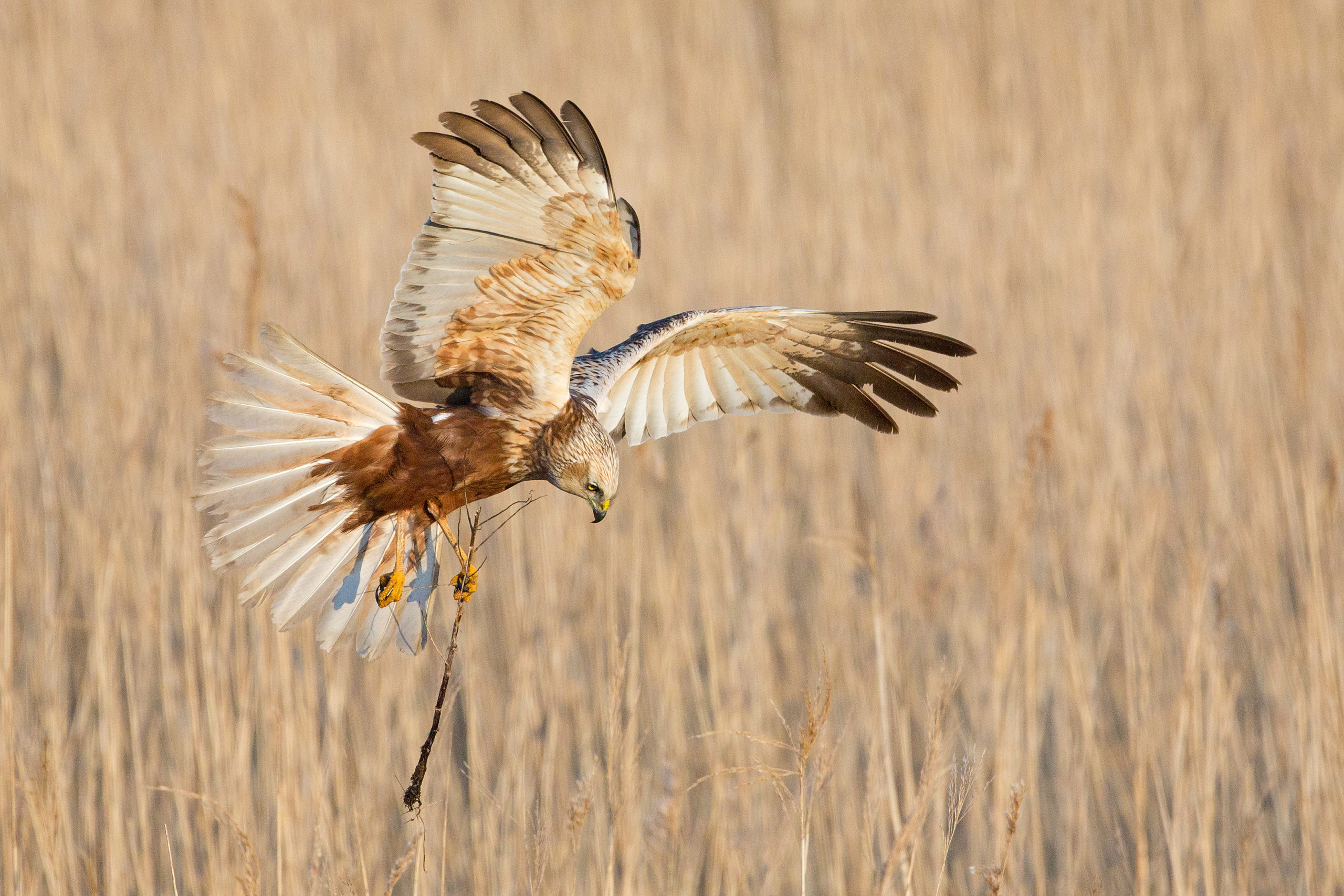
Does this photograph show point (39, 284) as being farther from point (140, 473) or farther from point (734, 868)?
point (734, 868)

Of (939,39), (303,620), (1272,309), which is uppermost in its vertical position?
(939,39)

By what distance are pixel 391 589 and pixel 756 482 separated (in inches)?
→ 61.0

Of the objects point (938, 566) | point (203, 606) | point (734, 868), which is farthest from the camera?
point (938, 566)

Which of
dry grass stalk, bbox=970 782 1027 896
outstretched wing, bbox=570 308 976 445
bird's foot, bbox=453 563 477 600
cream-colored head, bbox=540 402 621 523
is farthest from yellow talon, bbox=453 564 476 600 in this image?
dry grass stalk, bbox=970 782 1027 896

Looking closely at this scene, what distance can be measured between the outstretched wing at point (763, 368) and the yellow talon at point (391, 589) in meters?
0.51

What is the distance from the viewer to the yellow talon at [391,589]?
1975 millimetres

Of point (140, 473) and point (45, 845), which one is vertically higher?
point (140, 473)

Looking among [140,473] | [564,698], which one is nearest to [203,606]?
[140,473]

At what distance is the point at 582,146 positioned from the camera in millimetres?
2031

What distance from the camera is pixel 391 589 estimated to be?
1996 millimetres

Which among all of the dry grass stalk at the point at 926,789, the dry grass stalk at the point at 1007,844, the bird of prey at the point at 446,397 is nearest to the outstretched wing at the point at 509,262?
the bird of prey at the point at 446,397

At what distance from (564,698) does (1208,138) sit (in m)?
3.19

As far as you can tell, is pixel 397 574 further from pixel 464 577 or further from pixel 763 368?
pixel 763 368

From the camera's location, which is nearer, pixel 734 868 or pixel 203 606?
pixel 734 868
